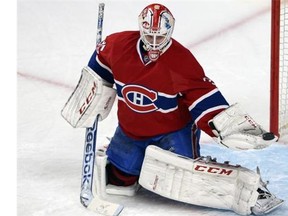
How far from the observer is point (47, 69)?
3.92 m

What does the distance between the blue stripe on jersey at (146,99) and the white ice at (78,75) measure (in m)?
0.29

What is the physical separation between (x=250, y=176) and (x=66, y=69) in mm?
1560

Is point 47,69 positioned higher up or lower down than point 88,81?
lower down

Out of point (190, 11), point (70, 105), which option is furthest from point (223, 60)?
point (70, 105)

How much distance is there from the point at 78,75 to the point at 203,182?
1.38 metres

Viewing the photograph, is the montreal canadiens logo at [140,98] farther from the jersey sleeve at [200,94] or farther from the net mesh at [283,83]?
the net mesh at [283,83]

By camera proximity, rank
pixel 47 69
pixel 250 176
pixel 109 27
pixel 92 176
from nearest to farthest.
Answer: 1. pixel 250 176
2. pixel 92 176
3. pixel 47 69
4. pixel 109 27

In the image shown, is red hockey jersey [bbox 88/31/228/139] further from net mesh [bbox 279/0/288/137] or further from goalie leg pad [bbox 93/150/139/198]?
net mesh [bbox 279/0/288/137]

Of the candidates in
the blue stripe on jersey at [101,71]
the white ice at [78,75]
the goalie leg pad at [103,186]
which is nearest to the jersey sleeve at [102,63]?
the blue stripe on jersey at [101,71]

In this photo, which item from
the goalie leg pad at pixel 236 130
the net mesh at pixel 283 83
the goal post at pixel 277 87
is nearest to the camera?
the goalie leg pad at pixel 236 130

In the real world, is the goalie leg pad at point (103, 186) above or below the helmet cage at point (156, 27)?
below

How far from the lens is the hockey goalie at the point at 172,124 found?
255cm

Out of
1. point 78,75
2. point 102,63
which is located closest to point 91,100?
point 102,63
